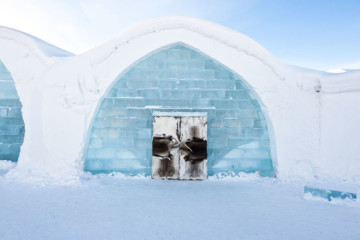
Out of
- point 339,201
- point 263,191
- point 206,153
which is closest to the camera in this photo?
point 339,201

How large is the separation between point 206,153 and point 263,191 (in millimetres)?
1463

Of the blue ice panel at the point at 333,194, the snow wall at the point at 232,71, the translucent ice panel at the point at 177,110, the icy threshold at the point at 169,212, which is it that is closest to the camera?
the icy threshold at the point at 169,212

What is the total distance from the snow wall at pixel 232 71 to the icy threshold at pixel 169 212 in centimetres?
86

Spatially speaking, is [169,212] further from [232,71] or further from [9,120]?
[9,120]

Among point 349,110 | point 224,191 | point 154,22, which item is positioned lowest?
point 224,191

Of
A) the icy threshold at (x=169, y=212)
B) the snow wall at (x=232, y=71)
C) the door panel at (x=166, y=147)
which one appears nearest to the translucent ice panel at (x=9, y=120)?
the snow wall at (x=232, y=71)

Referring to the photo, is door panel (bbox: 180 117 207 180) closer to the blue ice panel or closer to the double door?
the double door

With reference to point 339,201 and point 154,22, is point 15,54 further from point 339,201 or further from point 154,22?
point 339,201

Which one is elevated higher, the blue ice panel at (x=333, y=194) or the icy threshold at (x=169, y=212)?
the blue ice panel at (x=333, y=194)

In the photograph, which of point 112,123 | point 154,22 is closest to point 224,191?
point 112,123

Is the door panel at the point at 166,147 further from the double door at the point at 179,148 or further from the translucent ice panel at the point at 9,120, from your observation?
the translucent ice panel at the point at 9,120

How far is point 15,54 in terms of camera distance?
5.39m

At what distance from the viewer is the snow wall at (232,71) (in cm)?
495

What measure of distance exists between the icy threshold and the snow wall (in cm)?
86
